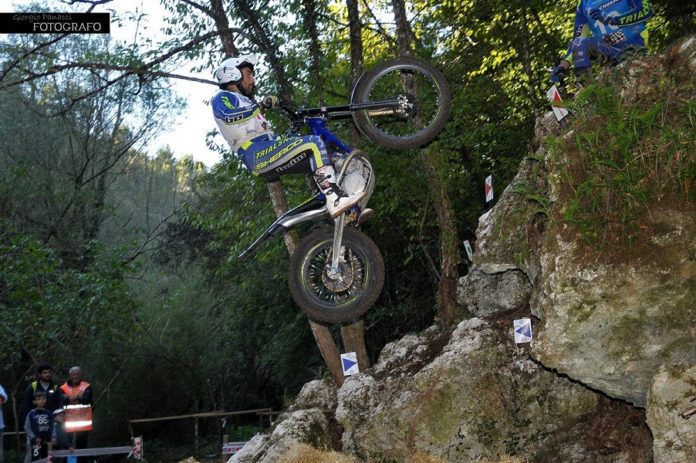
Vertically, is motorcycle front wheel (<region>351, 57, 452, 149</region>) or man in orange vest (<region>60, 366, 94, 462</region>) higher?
motorcycle front wheel (<region>351, 57, 452, 149</region>)

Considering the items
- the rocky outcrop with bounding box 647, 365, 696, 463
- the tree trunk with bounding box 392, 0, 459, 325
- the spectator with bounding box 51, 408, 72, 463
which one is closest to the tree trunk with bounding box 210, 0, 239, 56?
the tree trunk with bounding box 392, 0, 459, 325

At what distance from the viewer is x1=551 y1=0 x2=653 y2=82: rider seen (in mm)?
7574

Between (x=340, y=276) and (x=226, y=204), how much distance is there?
11353mm

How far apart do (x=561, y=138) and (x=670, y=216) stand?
1.34m

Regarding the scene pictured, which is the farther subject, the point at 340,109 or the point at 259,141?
the point at 340,109

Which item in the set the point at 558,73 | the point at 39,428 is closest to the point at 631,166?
the point at 558,73

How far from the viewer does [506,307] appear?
852cm

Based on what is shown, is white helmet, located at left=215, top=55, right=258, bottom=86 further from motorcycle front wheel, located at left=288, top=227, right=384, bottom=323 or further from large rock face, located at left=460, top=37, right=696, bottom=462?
large rock face, located at left=460, top=37, right=696, bottom=462

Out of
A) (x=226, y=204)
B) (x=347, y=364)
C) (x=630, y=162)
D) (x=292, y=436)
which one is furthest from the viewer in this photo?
(x=226, y=204)

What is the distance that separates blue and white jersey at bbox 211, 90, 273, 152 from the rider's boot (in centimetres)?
66

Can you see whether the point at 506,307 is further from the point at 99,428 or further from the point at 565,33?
the point at 99,428

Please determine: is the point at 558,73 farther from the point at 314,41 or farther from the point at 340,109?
the point at 314,41

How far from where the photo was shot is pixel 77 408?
951 cm

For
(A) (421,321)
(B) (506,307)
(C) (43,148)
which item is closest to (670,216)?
(B) (506,307)
